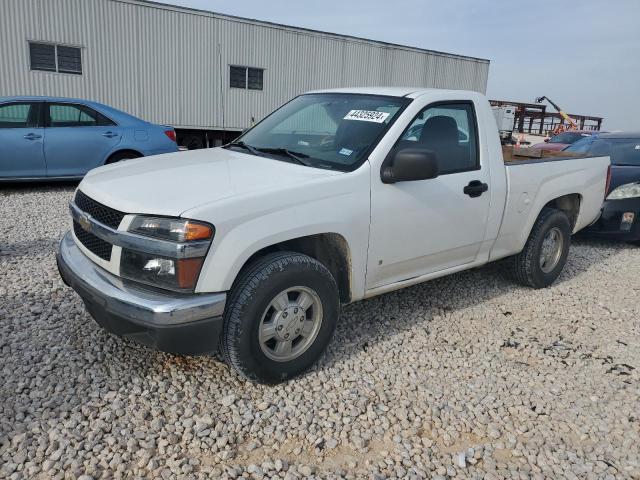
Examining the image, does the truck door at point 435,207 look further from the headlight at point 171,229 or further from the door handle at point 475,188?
the headlight at point 171,229

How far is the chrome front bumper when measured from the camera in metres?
2.62

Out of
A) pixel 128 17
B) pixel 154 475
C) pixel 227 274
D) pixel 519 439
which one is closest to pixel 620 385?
pixel 519 439

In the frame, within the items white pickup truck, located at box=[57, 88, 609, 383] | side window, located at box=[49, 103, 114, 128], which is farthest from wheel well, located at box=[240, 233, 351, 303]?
side window, located at box=[49, 103, 114, 128]

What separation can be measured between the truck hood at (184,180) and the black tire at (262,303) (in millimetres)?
439

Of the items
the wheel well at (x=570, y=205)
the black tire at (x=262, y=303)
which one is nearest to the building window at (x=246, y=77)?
the wheel well at (x=570, y=205)

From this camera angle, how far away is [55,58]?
1266 cm

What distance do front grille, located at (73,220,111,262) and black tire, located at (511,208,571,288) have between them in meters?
3.65

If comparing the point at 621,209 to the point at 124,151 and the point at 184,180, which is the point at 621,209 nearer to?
the point at 184,180

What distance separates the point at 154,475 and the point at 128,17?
42.3 feet

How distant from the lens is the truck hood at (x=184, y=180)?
276 centimetres

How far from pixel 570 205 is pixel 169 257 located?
430 cm

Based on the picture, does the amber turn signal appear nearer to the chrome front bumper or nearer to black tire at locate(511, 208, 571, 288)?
the chrome front bumper

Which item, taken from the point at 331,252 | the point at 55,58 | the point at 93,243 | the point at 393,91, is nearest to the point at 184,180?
the point at 93,243

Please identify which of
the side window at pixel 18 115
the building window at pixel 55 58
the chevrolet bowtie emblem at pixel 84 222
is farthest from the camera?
the building window at pixel 55 58
